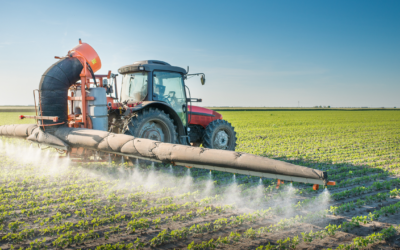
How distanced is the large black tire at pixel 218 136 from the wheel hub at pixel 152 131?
76.4 inches

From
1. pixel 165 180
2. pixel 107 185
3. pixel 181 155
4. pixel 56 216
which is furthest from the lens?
pixel 165 180

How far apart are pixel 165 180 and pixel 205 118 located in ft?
11.1

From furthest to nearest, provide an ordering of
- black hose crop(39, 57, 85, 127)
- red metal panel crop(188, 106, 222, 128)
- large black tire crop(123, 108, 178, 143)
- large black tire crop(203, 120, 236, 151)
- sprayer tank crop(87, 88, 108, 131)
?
red metal panel crop(188, 106, 222, 128), large black tire crop(203, 120, 236, 151), large black tire crop(123, 108, 178, 143), sprayer tank crop(87, 88, 108, 131), black hose crop(39, 57, 85, 127)

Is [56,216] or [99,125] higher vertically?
[99,125]

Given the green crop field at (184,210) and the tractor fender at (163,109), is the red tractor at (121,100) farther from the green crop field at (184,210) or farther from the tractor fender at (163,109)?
the green crop field at (184,210)

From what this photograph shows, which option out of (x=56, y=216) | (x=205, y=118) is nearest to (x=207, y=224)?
(x=56, y=216)

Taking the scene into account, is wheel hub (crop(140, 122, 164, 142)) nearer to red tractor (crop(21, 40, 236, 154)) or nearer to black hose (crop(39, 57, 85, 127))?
red tractor (crop(21, 40, 236, 154))

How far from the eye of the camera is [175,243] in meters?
3.41

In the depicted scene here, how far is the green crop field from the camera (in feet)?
11.4

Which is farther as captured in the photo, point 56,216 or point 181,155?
point 181,155

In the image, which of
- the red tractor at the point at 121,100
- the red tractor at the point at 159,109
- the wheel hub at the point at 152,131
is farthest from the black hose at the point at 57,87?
the wheel hub at the point at 152,131

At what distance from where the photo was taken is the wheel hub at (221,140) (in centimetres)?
890

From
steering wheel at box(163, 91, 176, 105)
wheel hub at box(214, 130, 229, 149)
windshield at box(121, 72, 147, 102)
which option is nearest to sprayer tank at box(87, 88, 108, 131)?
windshield at box(121, 72, 147, 102)

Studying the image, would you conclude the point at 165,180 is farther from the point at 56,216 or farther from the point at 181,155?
the point at 56,216
